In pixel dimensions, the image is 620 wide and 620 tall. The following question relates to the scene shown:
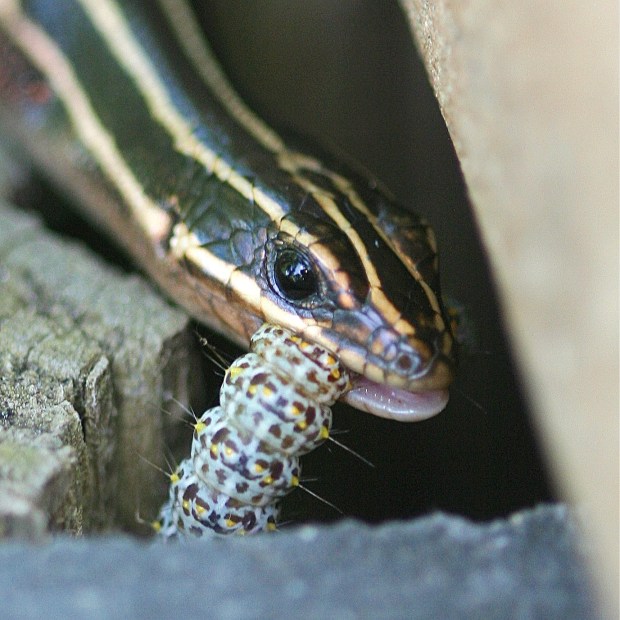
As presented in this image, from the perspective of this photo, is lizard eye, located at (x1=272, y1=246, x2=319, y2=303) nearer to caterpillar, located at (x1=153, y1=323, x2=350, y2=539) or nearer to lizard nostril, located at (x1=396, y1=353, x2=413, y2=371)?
caterpillar, located at (x1=153, y1=323, x2=350, y2=539)

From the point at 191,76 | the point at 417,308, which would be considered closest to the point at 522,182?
the point at 417,308

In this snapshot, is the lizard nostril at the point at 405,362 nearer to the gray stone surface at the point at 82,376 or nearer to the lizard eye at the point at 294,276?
the lizard eye at the point at 294,276

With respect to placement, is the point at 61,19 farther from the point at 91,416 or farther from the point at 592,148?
the point at 592,148

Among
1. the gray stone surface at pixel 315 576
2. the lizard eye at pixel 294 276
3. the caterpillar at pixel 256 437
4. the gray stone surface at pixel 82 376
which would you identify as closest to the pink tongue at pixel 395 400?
the caterpillar at pixel 256 437

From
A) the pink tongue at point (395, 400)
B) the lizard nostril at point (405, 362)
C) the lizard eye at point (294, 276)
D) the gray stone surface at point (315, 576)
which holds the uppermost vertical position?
the gray stone surface at point (315, 576)

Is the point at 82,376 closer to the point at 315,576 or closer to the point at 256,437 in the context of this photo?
the point at 256,437

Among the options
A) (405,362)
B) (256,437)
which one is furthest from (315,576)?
(405,362)
